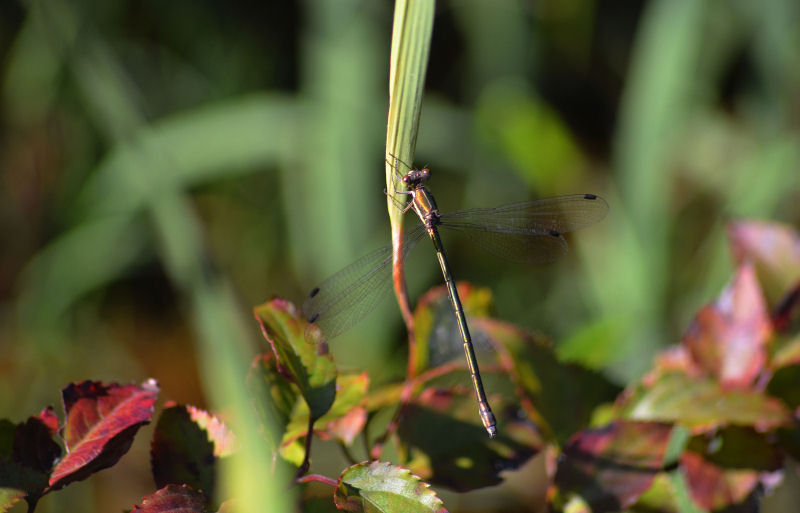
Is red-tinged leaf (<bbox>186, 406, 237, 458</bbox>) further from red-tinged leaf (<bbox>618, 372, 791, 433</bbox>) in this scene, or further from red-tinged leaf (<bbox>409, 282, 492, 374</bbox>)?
red-tinged leaf (<bbox>618, 372, 791, 433</bbox>)

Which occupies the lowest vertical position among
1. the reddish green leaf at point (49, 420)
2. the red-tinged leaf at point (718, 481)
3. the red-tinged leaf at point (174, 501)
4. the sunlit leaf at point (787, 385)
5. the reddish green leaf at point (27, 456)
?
the red-tinged leaf at point (718, 481)

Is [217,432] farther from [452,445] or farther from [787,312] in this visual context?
[787,312]

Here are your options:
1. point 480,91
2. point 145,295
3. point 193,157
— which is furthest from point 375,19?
point 145,295

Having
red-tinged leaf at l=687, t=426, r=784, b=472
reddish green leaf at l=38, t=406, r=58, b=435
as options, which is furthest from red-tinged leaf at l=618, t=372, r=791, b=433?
reddish green leaf at l=38, t=406, r=58, b=435

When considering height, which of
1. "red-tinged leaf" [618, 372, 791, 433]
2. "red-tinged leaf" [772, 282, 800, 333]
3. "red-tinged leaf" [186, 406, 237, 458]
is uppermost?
"red-tinged leaf" [186, 406, 237, 458]

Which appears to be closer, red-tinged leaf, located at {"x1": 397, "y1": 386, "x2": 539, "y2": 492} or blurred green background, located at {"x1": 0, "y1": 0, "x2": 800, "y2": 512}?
red-tinged leaf, located at {"x1": 397, "y1": 386, "x2": 539, "y2": 492}

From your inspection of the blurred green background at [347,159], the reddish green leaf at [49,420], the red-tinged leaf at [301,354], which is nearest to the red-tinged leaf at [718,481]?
the red-tinged leaf at [301,354]

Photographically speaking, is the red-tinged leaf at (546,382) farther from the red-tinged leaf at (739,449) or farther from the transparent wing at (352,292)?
the transparent wing at (352,292)

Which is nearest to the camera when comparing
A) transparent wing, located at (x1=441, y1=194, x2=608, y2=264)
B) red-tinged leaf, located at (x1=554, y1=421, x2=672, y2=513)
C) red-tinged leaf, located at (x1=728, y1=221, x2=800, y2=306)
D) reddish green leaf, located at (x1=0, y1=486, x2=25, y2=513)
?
reddish green leaf, located at (x1=0, y1=486, x2=25, y2=513)
